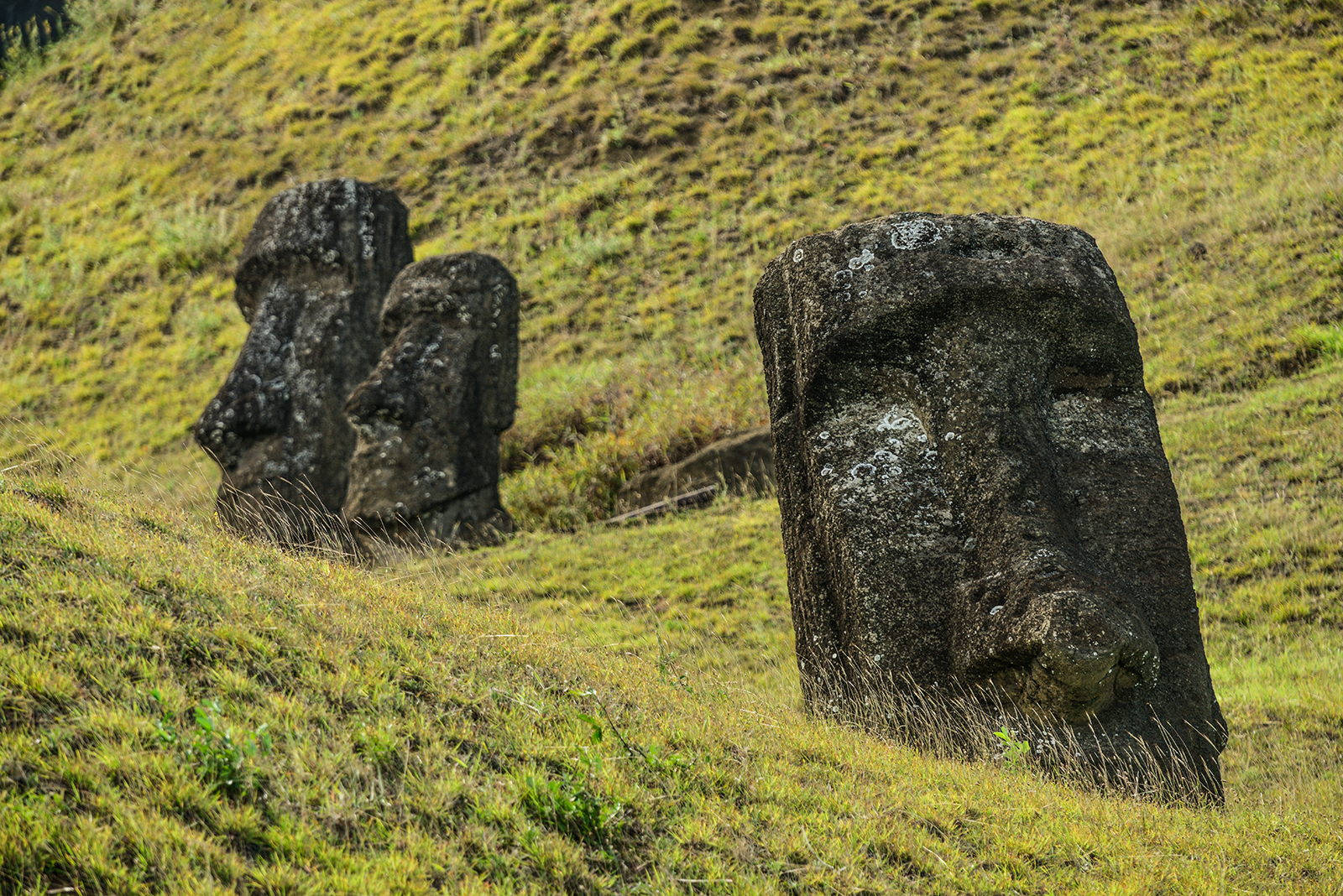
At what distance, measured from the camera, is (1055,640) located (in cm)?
432

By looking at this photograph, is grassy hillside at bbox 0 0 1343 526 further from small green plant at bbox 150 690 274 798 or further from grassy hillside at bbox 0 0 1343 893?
small green plant at bbox 150 690 274 798

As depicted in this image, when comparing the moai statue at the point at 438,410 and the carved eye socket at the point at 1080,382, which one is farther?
the moai statue at the point at 438,410

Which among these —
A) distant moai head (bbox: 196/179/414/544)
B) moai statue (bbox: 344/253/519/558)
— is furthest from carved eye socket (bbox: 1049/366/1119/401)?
distant moai head (bbox: 196/179/414/544)

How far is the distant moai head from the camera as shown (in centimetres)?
1126

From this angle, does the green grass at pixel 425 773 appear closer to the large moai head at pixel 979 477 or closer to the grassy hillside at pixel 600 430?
the grassy hillside at pixel 600 430

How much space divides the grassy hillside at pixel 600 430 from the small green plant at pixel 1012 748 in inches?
5.4

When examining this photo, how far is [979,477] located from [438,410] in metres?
7.01

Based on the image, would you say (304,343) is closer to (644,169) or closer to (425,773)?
(425,773)

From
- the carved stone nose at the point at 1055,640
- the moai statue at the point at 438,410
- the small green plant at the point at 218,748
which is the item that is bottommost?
the moai statue at the point at 438,410

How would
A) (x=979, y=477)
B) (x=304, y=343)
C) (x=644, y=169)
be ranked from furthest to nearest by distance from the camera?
(x=644, y=169), (x=304, y=343), (x=979, y=477)

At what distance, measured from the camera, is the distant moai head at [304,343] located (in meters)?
11.3

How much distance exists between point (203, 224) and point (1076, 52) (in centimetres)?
1894

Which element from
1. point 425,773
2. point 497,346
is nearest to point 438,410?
point 497,346

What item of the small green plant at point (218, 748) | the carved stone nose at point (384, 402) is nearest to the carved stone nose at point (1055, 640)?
the small green plant at point (218, 748)
